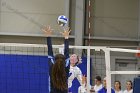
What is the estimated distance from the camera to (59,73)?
160 inches

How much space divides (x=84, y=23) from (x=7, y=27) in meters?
2.39

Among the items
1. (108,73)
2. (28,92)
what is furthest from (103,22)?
(108,73)

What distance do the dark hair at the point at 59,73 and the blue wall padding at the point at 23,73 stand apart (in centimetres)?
437

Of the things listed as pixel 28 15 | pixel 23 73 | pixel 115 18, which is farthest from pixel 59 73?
pixel 115 18

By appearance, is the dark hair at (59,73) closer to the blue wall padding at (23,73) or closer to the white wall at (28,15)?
the blue wall padding at (23,73)

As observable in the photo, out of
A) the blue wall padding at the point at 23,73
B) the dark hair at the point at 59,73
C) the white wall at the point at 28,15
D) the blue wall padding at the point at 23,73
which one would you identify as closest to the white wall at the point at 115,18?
the white wall at the point at 28,15

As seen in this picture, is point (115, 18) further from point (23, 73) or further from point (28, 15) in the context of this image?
point (23, 73)

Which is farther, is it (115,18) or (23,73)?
(115,18)

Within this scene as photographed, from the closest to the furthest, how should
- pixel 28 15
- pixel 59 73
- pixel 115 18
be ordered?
pixel 59 73 < pixel 28 15 < pixel 115 18

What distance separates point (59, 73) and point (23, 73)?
5110mm

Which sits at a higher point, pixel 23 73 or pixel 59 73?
pixel 59 73

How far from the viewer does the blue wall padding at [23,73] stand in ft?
28.5

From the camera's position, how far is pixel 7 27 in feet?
35.0

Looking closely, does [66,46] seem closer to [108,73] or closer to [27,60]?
[108,73]
